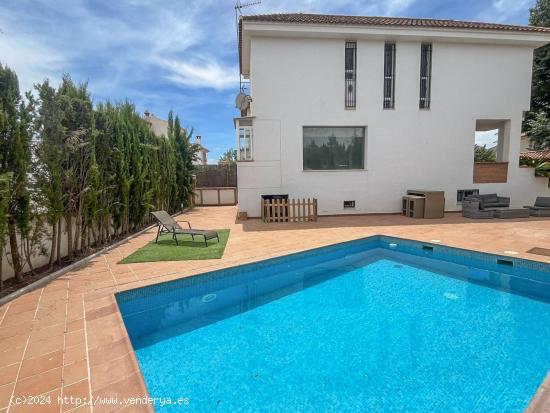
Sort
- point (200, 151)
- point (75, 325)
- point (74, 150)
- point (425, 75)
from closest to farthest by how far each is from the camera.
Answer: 1. point (75, 325)
2. point (74, 150)
3. point (425, 75)
4. point (200, 151)

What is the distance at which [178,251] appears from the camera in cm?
682

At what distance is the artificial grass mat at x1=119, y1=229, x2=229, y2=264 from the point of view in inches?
244

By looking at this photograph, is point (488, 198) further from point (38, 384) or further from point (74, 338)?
point (38, 384)

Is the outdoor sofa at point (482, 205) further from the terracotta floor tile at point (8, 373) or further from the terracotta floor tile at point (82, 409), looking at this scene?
the terracotta floor tile at point (8, 373)

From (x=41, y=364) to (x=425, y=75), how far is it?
15527 mm

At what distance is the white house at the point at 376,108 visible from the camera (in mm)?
11781

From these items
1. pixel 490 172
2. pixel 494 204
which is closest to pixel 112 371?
pixel 494 204

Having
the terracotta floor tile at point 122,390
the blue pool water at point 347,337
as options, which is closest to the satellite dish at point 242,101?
the blue pool water at point 347,337

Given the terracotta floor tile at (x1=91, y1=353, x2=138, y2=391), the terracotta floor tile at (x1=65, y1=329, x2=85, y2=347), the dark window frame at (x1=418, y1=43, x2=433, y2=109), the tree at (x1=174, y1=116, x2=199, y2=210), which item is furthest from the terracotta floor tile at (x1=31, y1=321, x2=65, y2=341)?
the dark window frame at (x1=418, y1=43, x2=433, y2=109)

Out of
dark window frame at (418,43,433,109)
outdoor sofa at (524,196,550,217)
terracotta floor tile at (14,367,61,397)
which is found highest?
dark window frame at (418,43,433,109)

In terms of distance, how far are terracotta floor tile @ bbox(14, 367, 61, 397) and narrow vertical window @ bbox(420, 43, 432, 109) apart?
1484cm

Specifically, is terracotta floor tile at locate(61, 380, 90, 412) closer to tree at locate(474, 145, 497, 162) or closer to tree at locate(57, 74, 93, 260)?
tree at locate(57, 74, 93, 260)

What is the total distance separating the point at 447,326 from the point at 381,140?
10.0 m

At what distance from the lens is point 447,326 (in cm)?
408
